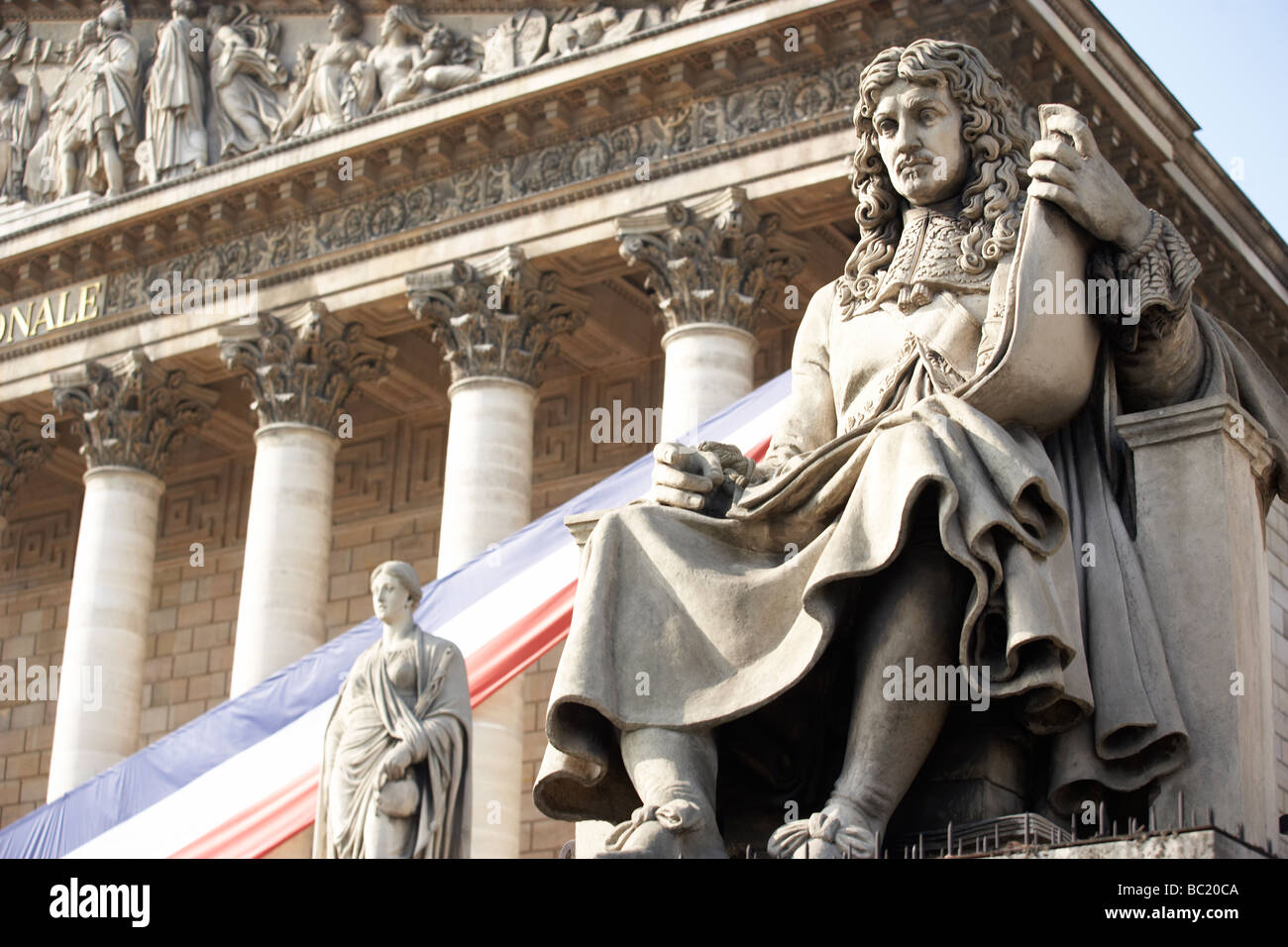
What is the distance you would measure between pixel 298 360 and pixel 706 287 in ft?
13.5

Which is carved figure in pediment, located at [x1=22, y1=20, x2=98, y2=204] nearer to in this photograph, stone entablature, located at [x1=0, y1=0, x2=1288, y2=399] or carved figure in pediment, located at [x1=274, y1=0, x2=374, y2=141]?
stone entablature, located at [x1=0, y1=0, x2=1288, y2=399]

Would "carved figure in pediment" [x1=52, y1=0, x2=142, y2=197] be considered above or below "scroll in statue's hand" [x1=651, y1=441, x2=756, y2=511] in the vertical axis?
above

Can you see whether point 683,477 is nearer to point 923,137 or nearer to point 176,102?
point 923,137

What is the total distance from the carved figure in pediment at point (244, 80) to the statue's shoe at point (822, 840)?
16412 mm

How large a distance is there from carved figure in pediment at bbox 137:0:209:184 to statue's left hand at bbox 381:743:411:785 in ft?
41.5

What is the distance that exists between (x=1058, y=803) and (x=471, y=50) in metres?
15.2

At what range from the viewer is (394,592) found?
812 centimetres

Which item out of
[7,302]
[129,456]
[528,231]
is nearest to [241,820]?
[528,231]

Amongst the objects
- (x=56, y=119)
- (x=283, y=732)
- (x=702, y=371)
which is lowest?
(x=283, y=732)

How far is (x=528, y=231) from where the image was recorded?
56.2 ft

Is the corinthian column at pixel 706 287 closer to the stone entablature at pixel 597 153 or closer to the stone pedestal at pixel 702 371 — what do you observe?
the stone pedestal at pixel 702 371

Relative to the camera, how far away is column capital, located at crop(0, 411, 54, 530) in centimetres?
2077

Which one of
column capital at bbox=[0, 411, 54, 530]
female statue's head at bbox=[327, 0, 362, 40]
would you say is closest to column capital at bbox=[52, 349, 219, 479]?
column capital at bbox=[0, 411, 54, 530]

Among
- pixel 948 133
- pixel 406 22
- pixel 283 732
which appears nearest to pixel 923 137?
pixel 948 133
